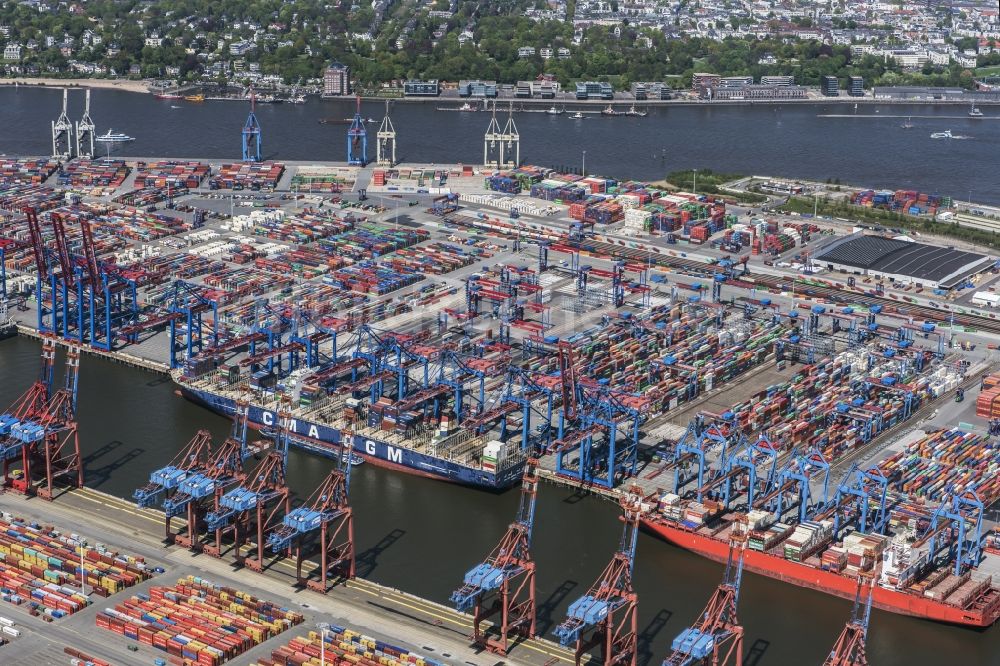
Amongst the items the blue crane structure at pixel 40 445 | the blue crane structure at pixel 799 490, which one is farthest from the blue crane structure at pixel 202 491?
the blue crane structure at pixel 799 490

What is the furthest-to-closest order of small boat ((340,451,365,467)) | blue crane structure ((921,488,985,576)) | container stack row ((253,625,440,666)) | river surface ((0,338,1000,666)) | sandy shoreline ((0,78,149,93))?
1. sandy shoreline ((0,78,149,93))
2. small boat ((340,451,365,467))
3. blue crane structure ((921,488,985,576))
4. river surface ((0,338,1000,666))
5. container stack row ((253,625,440,666))

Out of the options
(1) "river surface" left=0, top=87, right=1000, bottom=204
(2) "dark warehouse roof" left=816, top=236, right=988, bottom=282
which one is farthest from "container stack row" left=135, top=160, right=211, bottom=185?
(2) "dark warehouse roof" left=816, top=236, right=988, bottom=282

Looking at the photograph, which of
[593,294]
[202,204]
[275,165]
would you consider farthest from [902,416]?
[275,165]

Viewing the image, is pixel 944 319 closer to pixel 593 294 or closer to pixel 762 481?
pixel 593 294

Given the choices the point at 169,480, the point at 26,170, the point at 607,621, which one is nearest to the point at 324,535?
the point at 169,480

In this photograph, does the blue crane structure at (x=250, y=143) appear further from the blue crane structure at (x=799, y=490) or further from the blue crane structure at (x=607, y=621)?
the blue crane structure at (x=607, y=621)

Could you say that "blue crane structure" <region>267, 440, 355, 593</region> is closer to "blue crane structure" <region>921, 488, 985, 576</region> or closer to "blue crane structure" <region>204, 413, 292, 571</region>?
"blue crane structure" <region>204, 413, 292, 571</region>
